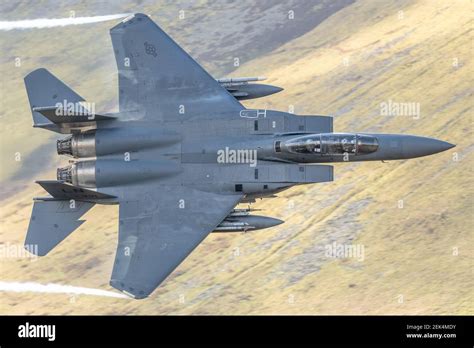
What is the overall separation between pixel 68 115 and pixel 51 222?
152 inches

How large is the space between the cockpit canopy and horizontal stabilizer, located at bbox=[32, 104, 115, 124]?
22.6ft

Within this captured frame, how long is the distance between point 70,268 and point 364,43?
33214 millimetres

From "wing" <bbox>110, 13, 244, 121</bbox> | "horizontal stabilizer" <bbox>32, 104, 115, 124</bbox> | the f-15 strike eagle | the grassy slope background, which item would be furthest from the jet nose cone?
the grassy slope background

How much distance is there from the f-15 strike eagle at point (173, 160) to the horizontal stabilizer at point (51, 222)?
0.12 ft

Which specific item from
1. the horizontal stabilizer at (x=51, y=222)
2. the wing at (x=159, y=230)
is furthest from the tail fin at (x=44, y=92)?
the wing at (x=159, y=230)

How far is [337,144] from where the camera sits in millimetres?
31922

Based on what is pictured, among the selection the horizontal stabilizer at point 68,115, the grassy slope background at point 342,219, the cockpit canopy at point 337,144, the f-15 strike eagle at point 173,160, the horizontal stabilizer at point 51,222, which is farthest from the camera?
the grassy slope background at point 342,219

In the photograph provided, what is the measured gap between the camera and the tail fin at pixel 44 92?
33.5 m

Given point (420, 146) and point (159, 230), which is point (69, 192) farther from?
point (420, 146)

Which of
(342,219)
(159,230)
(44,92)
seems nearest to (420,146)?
(159,230)

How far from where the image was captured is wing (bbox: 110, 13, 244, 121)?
33469 millimetres

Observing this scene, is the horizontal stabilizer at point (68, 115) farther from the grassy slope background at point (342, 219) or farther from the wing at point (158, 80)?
the grassy slope background at point (342, 219)
